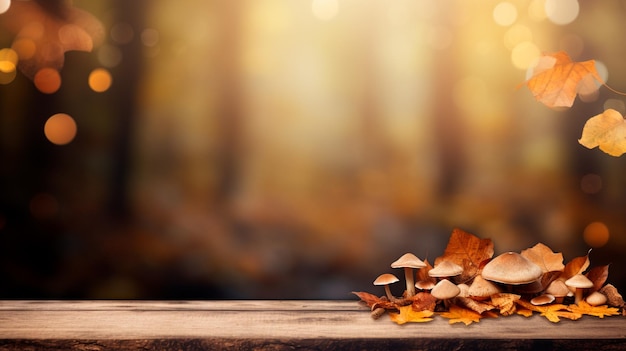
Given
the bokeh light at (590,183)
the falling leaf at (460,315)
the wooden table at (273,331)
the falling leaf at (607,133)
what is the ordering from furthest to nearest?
the bokeh light at (590,183) < the falling leaf at (607,133) < the falling leaf at (460,315) < the wooden table at (273,331)

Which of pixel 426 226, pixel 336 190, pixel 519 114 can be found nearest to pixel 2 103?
pixel 336 190

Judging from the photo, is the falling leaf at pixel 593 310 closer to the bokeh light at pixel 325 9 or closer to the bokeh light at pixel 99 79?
the bokeh light at pixel 325 9

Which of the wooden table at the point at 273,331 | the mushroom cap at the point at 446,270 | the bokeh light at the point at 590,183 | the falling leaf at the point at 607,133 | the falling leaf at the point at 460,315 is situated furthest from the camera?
the bokeh light at the point at 590,183

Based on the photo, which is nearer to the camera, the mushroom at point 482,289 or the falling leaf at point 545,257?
the mushroom at point 482,289

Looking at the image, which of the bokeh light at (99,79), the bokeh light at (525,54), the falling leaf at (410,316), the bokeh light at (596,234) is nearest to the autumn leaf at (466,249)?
the falling leaf at (410,316)

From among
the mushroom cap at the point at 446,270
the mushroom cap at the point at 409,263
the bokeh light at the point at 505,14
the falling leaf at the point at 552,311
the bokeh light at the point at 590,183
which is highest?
the bokeh light at the point at 505,14

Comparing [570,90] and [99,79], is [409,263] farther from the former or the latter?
[99,79]
